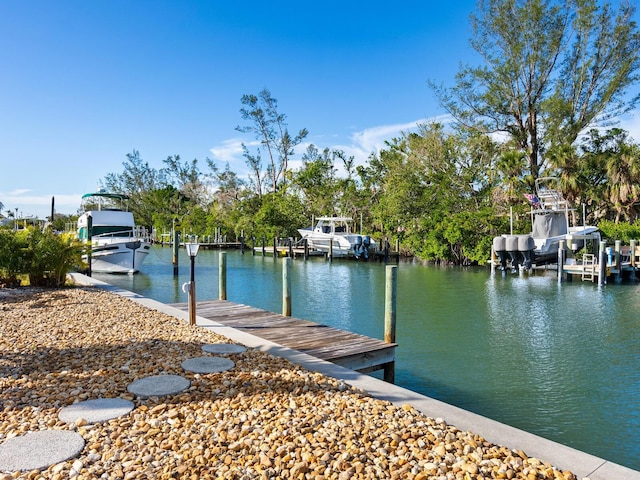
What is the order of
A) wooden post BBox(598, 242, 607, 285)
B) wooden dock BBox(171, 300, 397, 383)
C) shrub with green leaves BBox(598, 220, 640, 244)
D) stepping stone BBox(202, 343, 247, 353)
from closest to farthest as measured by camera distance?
stepping stone BBox(202, 343, 247, 353) < wooden dock BBox(171, 300, 397, 383) < wooden post BBox(598, 242, 607, 285) < shrub with green leaves BBox(598, 220, 640, 244)

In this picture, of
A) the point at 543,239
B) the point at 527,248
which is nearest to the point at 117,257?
the point at 527,248

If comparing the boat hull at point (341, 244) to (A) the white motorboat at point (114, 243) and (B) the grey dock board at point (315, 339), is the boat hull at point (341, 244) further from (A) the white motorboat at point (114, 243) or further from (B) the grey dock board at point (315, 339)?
(B) the grey dock board at point (315, 339)

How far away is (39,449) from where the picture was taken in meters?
3.48

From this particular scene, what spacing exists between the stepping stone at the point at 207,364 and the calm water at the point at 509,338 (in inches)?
129

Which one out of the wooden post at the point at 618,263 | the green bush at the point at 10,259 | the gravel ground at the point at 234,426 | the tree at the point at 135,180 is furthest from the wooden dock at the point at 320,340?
the tree at the point at 135,180

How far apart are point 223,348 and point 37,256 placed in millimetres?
9640

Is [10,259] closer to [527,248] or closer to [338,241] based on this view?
[527,248]

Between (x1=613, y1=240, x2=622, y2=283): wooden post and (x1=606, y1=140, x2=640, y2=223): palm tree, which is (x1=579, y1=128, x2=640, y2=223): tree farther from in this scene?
(x1=613, y1=240, x2=622, y2=283): wooden post

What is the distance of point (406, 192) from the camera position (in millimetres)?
32406

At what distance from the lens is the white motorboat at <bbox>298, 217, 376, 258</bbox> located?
107 feet

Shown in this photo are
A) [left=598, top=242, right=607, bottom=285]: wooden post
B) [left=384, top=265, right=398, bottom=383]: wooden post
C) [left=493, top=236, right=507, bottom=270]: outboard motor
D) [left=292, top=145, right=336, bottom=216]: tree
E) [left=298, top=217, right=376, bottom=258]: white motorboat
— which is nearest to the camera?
[left=384, top=265, right=398, bottom=383]: wooden post

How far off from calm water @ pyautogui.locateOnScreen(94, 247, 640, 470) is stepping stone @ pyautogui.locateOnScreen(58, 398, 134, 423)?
4.54 metres

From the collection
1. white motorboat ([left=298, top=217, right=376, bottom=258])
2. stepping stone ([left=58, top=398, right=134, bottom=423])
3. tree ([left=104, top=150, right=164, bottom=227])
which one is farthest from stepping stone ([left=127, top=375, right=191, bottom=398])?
tree ([left=104, top=150, right=164, bottom=227])

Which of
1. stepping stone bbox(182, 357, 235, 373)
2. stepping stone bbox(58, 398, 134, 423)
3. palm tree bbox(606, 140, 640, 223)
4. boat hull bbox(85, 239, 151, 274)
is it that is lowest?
stepping stone bbox(58, 398, 134, 423)
